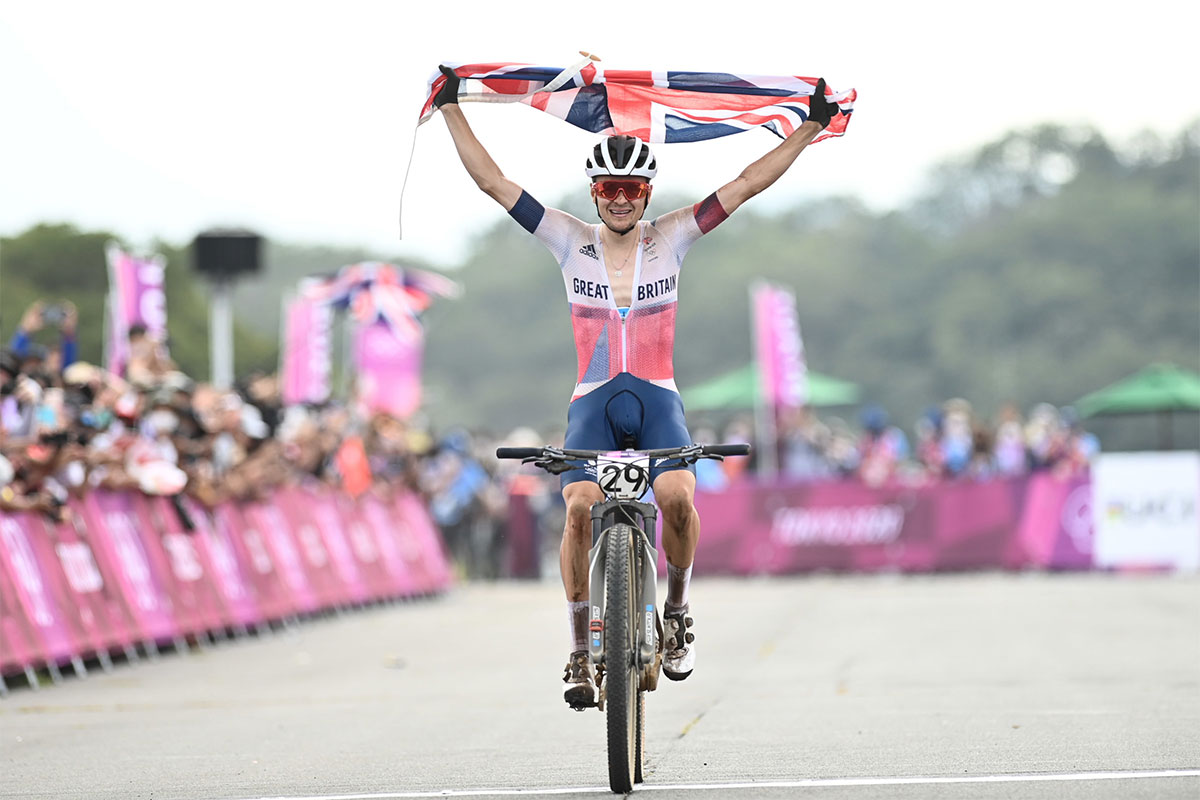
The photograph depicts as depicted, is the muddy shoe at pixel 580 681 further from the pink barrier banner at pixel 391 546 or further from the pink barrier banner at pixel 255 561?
the pink barrier banner at pixel 391 546

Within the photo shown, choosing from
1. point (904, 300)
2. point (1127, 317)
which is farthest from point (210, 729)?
point (904, 300)

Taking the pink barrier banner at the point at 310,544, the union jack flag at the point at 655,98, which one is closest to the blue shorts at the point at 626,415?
the union jack flag at the point at 655,98

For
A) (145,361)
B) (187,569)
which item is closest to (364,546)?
(187,569)

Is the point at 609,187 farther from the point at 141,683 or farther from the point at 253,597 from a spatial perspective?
the point at 253,597

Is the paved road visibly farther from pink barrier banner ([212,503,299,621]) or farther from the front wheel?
pink barrier banner ([212,503,299,621])

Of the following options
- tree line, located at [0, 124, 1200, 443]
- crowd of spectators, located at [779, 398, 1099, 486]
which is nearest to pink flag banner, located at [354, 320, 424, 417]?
crowd of spectators, located at [779, 398, 1099, 486]

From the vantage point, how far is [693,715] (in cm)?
1200

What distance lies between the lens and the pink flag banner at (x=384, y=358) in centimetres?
3216

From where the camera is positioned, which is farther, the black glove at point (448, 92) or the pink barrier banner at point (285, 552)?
the pink barrier banner at point (285, 552)

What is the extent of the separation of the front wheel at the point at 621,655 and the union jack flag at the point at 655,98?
260 cm

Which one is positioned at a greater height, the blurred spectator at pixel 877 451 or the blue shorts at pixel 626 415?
the blue shorts at pixel 626 415

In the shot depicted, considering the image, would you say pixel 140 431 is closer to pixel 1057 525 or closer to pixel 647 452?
pixel 647 452

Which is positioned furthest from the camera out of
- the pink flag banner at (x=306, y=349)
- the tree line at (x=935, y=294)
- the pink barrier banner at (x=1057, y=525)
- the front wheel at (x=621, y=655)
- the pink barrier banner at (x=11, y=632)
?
the tree line at (x=935, y=294)

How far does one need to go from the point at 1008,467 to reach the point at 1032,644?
15.1 meters
